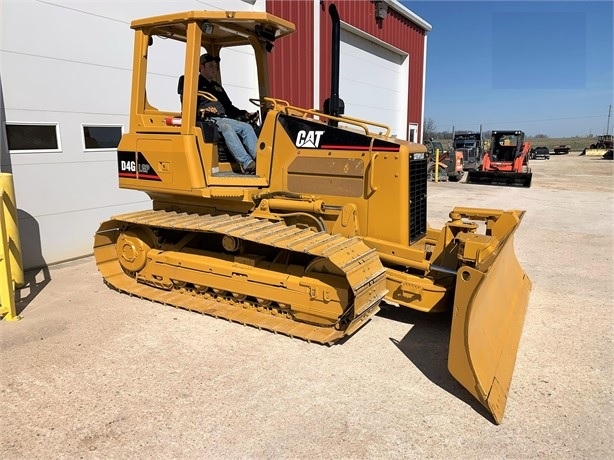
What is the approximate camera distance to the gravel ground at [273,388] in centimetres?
292

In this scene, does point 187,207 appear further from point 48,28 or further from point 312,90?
point 312,90

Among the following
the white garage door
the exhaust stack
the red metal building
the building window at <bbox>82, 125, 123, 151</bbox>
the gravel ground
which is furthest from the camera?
the white garage door

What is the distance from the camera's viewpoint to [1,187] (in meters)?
5.18

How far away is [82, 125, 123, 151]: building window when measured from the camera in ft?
23.2

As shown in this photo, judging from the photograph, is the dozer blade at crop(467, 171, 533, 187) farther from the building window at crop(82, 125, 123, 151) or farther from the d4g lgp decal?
the d4g lgp decal

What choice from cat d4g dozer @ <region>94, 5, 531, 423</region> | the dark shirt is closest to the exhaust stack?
cat d4g dozer @ <region>94, 5, 531, 423</region>

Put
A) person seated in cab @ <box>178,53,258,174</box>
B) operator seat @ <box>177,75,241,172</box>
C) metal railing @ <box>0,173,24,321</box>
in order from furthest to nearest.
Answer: person seated in cab @ <box>178,53,258,174</box>
operator seat @ <box>177,75,241,172</box>
metal railing @ <box>0,173,24,321</box>

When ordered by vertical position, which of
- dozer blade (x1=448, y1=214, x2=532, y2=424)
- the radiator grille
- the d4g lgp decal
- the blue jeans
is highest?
the blue jeans

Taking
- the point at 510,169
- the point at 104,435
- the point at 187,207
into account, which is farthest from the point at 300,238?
the point at 510,169

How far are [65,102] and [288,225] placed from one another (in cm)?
404

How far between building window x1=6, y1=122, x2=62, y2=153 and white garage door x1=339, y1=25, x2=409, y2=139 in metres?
8.82

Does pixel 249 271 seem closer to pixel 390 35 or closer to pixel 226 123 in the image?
pixel 226 123

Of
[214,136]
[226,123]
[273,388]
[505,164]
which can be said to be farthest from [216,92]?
[505,164]

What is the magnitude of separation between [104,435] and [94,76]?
18.9 ft
